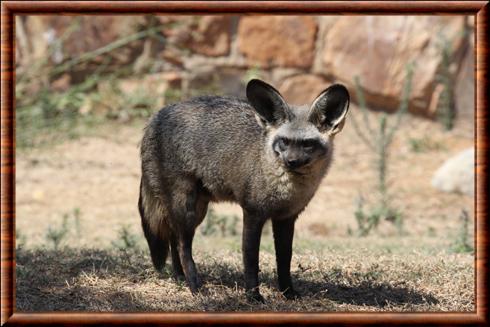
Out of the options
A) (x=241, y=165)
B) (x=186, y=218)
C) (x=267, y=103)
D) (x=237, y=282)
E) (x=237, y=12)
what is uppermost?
(x=237, y=12)

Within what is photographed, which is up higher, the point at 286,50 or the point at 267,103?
the point at 286,50

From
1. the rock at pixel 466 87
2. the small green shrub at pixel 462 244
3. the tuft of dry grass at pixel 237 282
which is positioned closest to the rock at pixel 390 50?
the rock at pixel 466 87

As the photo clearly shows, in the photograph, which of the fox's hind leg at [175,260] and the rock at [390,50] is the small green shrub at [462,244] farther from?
the rock at [390,50]

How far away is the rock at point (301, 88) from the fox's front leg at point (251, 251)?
19.4ft

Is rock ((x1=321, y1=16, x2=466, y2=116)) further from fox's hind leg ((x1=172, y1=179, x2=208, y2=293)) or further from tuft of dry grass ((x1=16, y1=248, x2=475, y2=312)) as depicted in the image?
fox's hind leg ((x1=172, y1=179, x2=208, y2=293))

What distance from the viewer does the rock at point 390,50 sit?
36.2 feet

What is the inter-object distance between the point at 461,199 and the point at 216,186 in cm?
484

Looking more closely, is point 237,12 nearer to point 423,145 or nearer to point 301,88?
point 301,88

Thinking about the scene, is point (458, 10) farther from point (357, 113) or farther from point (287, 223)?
point (357, 113)

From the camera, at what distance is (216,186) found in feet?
18.9

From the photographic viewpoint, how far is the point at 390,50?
11062 mm

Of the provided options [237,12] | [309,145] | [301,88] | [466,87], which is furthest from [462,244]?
[301,88]

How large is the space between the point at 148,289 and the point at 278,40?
20.3ft

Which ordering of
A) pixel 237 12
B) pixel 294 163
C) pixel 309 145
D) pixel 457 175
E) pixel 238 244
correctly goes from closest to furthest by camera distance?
pixel 237 12
pixel 294 163
pixel 309 145
pixel 238 244
pixel 457 175
